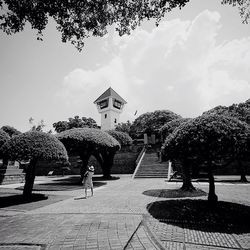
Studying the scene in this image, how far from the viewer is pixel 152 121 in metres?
46.0

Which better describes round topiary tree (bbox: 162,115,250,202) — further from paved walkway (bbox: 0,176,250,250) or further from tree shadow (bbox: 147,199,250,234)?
paved walkway (bbox: 0,176,250,250)

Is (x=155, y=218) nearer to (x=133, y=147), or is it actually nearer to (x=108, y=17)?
(x=108, y=17)

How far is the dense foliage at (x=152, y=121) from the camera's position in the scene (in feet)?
147

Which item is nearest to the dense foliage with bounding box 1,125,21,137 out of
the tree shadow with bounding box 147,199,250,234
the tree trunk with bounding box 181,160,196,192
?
the tree trunk with bounding box 181,160,196,192

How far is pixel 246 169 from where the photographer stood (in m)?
23.0

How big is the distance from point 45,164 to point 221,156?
30.5 meters

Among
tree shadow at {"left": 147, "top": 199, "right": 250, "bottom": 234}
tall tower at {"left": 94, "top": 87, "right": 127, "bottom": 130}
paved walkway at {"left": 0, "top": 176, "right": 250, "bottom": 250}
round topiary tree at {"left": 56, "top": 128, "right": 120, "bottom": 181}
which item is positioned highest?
tall tower at {"left": 94, "top": 87, "right": 127, "bottom": 130}

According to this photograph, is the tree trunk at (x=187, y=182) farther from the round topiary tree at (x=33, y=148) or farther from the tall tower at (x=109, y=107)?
the tall tower at (x=109, y=107)

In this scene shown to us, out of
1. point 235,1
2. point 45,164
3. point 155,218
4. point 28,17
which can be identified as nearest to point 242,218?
point 155,218

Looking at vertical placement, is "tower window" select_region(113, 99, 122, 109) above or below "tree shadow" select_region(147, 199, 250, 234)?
above

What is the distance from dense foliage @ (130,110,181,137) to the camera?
147 feet

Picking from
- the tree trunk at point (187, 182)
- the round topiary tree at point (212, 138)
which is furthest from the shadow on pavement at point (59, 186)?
the round topiary tree at point (212, 138)

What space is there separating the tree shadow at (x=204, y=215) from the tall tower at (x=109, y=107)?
4982 cm

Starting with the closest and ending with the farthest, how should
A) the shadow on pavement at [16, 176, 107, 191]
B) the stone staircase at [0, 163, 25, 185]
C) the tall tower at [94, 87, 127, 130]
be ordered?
the shadow on pavement at [16, 176, 107, 191]
the stone staircase at [0, 163, 25, 185]
the tall tower at [94, 87, 127, 130]
